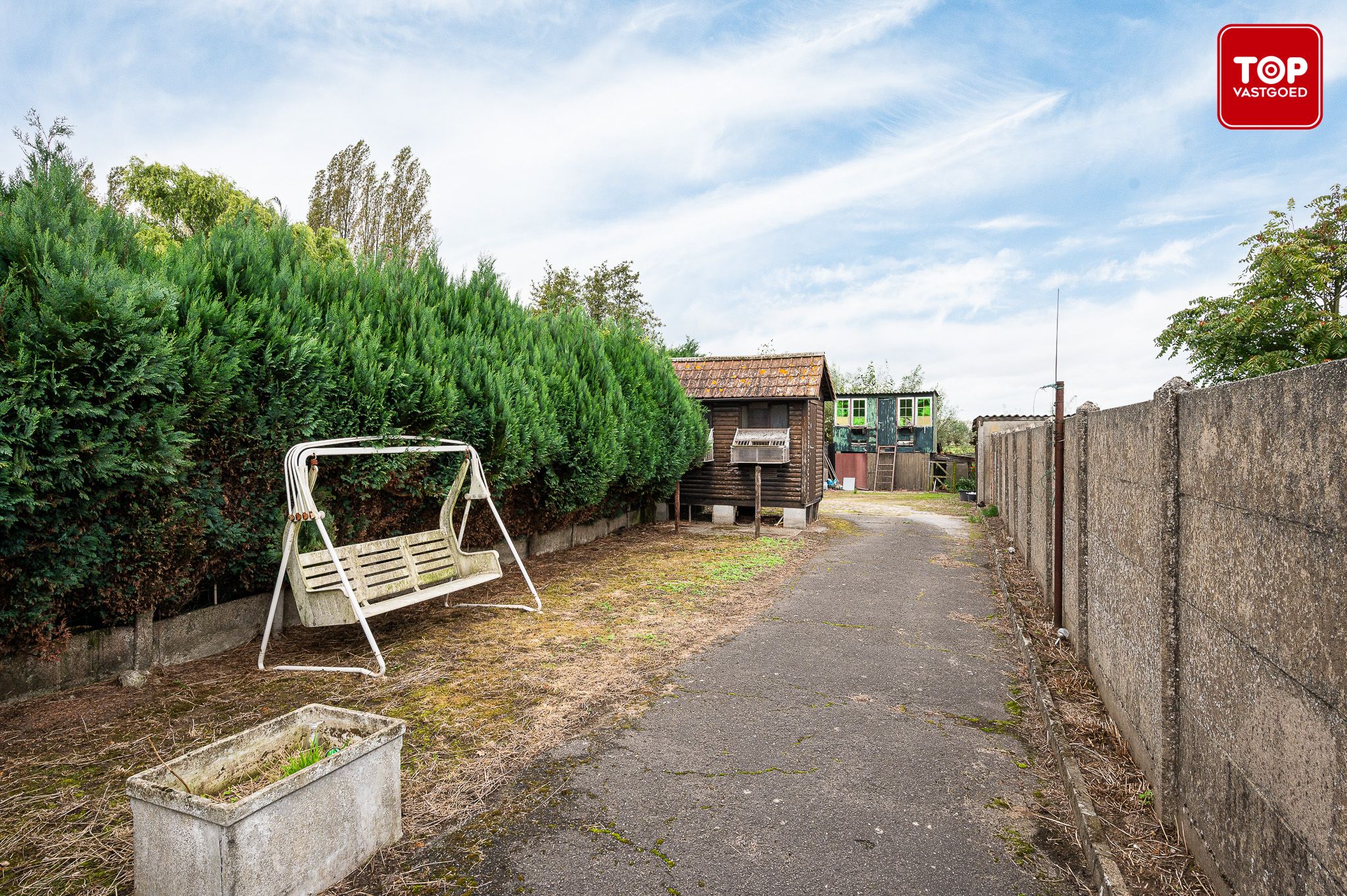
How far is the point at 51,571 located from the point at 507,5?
322 inches

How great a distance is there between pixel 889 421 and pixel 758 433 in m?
21.8

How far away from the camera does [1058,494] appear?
610 cm

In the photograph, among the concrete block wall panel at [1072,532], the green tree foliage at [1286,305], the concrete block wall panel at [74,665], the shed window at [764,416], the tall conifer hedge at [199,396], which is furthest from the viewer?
the green tree foliage at [1286,305]

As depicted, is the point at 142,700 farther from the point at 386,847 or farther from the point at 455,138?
the point at 455,138

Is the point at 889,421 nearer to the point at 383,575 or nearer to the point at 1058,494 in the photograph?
the point at 1058,494

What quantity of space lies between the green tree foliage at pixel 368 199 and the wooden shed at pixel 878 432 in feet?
80.1

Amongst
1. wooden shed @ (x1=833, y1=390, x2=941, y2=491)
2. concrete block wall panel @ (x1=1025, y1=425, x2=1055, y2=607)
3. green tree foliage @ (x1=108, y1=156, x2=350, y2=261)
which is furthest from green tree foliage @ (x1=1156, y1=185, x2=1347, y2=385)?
green tree foliage @ (x1=108, y1=156, x2=350, y2=261)

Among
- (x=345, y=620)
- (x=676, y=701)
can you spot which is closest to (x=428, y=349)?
(x=345, y=620)

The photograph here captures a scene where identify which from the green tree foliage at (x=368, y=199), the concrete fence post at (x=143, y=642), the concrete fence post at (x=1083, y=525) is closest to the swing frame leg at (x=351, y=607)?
the concrete fence post at (x=143, y=642)

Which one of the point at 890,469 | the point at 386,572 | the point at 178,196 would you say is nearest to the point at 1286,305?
the point at 890,469

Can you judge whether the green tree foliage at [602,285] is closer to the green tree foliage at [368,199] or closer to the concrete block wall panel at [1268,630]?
the green tree foliage at [368,199]

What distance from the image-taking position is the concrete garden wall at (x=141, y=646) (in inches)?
168

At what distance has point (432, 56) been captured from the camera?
8.74 m

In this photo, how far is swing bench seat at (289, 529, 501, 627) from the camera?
5000 mm
